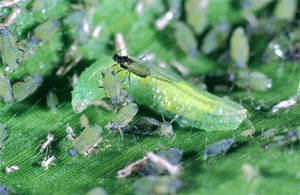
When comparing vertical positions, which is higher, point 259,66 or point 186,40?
point 186,40

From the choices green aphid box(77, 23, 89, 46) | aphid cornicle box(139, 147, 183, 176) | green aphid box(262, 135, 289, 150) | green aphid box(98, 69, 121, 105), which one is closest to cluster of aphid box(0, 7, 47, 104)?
green aphid box(77, 23, 89, 46)

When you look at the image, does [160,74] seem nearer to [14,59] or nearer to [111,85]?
[111,85]

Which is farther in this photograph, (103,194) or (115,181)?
(115,181)

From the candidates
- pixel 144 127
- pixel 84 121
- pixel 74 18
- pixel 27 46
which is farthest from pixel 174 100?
pixel 27 46

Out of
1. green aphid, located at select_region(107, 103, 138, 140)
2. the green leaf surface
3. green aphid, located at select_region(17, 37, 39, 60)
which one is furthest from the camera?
green aphid, located at select_region(17, 37, 39, 60)

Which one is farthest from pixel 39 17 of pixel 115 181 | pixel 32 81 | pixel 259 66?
pixel 259 66

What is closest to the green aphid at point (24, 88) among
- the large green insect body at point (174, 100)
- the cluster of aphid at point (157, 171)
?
the large green insect body at point (174, 100)

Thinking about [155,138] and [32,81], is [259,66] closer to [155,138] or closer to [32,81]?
[155,138]

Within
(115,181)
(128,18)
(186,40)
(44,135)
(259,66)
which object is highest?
(128,18)

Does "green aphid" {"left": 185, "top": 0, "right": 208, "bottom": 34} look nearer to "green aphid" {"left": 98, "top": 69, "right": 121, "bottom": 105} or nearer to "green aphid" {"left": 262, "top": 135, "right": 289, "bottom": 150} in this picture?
"green aphid" {"left": 98, "top": 69, "right": 121, "bottom": 105}
